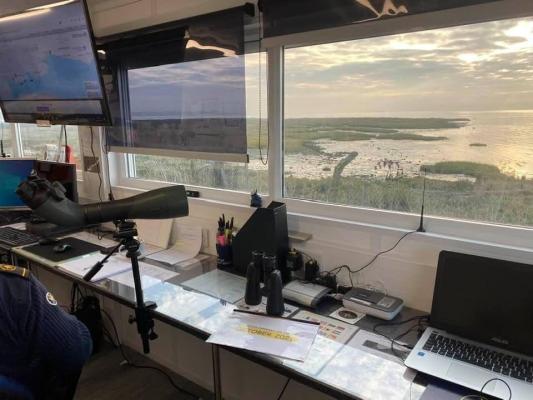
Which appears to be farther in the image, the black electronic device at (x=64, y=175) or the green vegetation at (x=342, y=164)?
the black electronic device at (x=64, y=175)

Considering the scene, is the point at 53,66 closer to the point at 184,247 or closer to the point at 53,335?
the point at 184,247

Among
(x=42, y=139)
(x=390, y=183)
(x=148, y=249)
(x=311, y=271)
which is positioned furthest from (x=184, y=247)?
(x=42, y=139)

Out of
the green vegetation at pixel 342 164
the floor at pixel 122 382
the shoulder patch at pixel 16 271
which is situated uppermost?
the green vegetation at pixel 342 164

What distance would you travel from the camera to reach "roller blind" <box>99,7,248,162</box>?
73.3 inches

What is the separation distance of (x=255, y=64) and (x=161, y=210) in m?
0.93

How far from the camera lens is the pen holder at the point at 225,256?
1.85 meters

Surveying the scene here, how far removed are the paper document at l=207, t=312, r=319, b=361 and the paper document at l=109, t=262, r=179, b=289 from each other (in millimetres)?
499

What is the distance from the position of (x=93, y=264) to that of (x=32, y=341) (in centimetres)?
88

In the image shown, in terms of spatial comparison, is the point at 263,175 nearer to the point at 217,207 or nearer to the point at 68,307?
the point at 217,207

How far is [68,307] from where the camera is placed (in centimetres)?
298

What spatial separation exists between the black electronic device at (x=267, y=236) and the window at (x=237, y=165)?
0.31 metres

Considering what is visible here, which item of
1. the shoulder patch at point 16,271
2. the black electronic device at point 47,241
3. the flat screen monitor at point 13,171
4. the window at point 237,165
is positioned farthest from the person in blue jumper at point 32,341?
the flat screen monitor at point 13,171

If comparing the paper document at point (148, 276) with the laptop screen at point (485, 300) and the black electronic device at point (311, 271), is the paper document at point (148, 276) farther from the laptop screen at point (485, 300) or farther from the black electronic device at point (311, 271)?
the laptop screen at point (485, 300)

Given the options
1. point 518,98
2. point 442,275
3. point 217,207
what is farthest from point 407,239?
point 217,207
